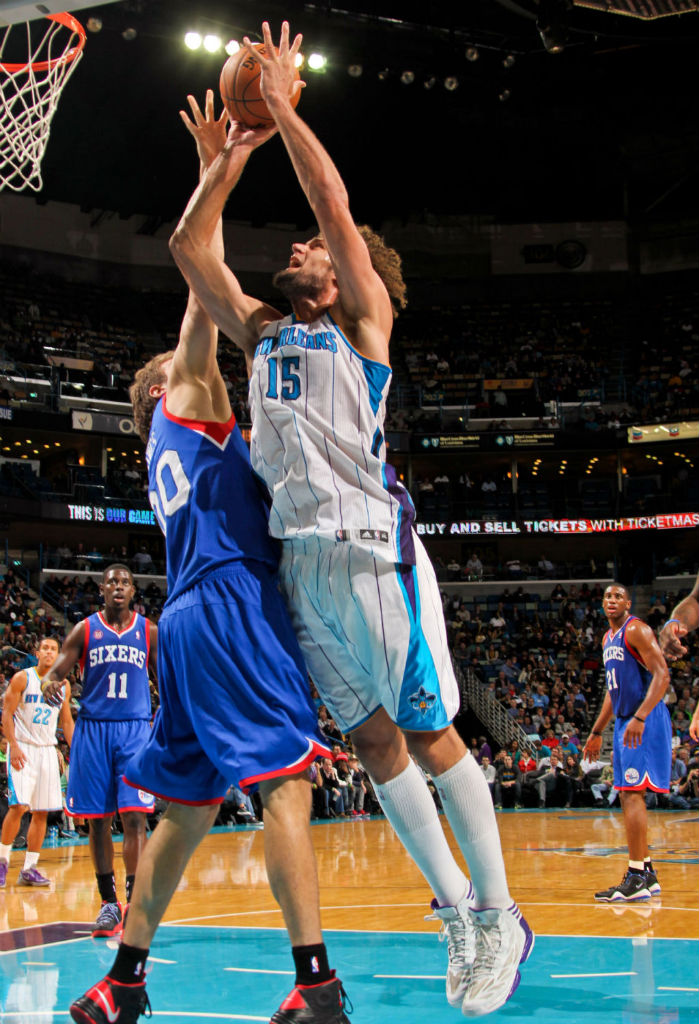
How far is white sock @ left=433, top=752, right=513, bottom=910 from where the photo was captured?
3.27 metres

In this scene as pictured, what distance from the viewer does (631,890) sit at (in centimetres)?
721

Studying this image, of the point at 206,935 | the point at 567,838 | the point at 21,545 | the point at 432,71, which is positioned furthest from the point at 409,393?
the point at 206,935

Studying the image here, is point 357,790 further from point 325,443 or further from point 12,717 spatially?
point 325,443

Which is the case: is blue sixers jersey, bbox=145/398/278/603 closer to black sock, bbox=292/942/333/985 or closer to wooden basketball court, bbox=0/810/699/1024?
black sock, bbox=292/942/333/985

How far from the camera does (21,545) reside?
27.8 metres

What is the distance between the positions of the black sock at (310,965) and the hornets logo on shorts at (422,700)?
2.35 ft

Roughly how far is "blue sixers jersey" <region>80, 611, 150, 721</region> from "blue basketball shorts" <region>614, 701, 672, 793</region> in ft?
11.5

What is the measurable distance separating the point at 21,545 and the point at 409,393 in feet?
39.3

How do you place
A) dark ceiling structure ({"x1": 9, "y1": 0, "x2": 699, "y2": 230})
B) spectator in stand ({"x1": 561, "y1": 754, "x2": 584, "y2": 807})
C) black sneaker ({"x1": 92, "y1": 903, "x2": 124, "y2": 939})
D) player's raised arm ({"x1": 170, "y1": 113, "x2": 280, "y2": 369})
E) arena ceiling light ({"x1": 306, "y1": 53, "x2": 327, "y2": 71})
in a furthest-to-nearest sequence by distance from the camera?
1. dark ceiling structure ({"x1": 9, "y1": 0, "x2": 699, "y2": 230})
2. arena ceiling light ({"x1": 306, "y1": 53, "x2": 327, "y2": 71})
3. spectator in stand ({"x1": 561, "y1": 754, "x2": 584, "y2": 807})
4. black sneaker ({"x1": 92, "y1": 903, "x2": 124, "y2": 939})
5. player's raised arm ({"x1": 170, "y1": 113, "x2": 280, "y2": 369})

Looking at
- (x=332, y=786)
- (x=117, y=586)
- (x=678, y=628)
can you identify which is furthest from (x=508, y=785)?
(x=678, y=628)

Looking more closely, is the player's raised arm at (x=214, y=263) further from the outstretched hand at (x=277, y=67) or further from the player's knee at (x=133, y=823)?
the player's knee at (x=133, y=823)

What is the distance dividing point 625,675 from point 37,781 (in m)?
5.59

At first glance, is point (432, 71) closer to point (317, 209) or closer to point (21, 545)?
point (21, 545)

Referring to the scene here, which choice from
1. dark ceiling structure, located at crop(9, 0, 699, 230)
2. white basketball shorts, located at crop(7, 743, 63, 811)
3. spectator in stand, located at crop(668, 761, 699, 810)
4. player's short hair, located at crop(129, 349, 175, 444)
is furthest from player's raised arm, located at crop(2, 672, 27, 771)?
dark ceiling structure, located at crop(9, 0, 699, 230)
